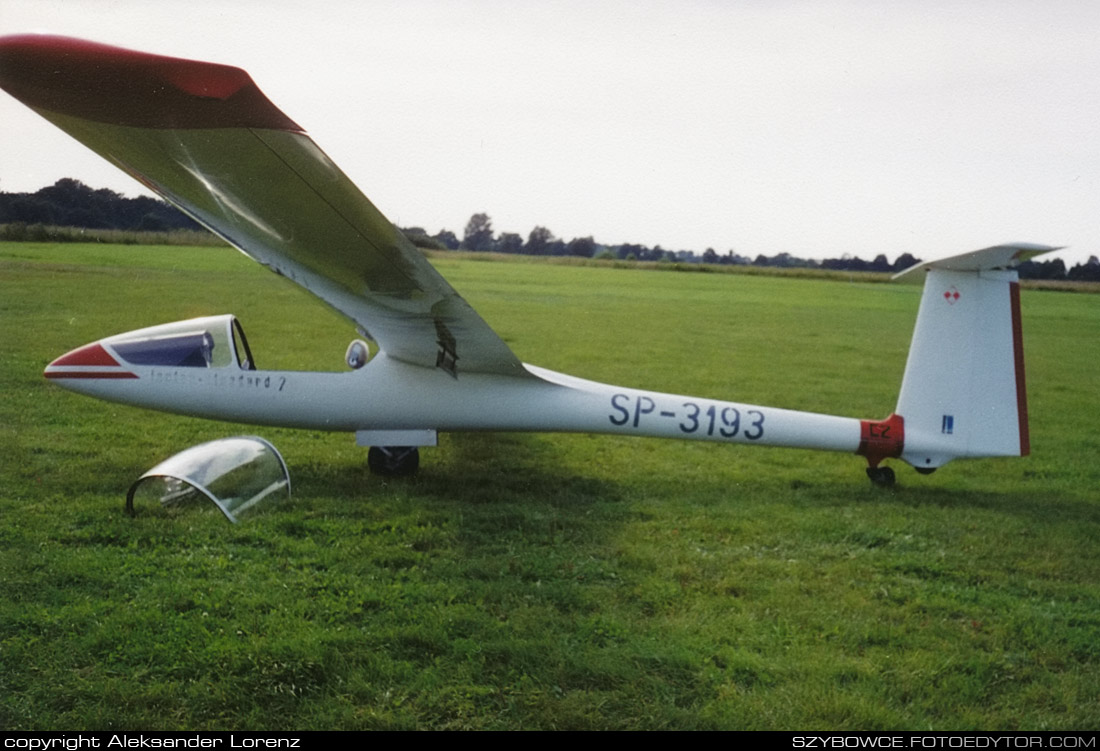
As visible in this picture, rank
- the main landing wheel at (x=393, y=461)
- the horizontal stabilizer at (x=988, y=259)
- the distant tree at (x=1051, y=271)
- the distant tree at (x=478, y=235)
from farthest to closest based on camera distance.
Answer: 1. the distant tree at (x=478, y=235)
2. the distant tree at (x=1051, y=271)
3. the main landing wheel at (x=393, y=461)
4. the horizontal stabilizer at (x=988, y=259)

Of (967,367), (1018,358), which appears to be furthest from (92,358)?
(1018,358)

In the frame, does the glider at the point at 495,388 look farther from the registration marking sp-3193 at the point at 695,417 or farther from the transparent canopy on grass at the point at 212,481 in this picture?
the transparent canopy on grass at the point at 212,481

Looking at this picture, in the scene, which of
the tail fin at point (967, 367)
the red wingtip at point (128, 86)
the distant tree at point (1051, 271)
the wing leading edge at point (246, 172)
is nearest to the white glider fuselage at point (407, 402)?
the wing leading edge at point (246, 172)

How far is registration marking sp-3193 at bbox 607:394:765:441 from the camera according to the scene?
5.81 metres

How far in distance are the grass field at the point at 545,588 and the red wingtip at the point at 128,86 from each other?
7.31 feet

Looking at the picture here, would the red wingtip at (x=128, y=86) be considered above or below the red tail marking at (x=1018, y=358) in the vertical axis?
above

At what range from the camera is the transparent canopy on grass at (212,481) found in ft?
15.3

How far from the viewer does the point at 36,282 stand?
41.4 feet

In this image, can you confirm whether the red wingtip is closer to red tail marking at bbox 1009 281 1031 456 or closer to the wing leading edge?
the wing leading edge

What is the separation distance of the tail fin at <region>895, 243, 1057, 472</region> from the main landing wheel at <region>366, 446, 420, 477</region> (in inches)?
163

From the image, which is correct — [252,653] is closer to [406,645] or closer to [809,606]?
[406,645]

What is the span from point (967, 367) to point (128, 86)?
596cm

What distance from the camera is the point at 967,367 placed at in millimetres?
5859

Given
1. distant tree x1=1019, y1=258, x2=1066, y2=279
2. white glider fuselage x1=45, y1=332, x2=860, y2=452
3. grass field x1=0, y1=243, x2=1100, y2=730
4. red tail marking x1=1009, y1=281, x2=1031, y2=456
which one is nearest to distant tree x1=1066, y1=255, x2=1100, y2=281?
distant tree x1=1019, y1=258, x2=1066, y2=279
